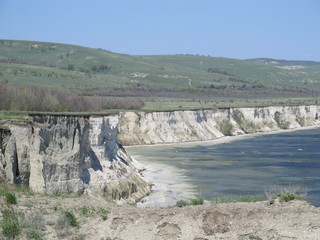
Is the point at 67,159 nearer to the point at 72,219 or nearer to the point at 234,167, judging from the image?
the point at 72,219

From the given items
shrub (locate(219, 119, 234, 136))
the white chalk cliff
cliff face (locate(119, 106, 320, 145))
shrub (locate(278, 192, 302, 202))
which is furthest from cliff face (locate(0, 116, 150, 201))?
shrub (locate(219, 119, 234, 136))

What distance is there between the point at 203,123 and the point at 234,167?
4236 cm

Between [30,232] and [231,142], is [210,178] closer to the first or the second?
[30,232]

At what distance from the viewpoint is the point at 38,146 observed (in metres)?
31.3

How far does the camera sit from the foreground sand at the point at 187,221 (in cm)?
1723

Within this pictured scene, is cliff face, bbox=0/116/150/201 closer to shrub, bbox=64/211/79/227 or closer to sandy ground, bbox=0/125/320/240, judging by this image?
sandy ground, bbox=0/125/320/240

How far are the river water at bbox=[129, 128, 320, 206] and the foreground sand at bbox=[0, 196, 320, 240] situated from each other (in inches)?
583

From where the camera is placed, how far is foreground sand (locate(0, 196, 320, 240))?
17.2 m

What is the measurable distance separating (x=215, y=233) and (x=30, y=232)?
4992 millimetres

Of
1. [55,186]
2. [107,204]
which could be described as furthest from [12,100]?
[107,204]

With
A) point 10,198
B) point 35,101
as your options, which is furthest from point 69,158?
point 35,101

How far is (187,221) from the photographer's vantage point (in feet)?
59.7

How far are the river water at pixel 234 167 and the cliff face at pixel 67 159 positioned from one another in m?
3.58

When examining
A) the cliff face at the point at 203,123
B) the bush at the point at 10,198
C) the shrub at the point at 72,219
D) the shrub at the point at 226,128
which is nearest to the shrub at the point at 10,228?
the bush at the point at 10,198
